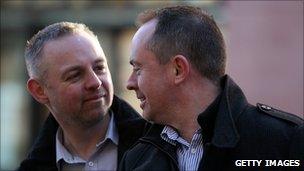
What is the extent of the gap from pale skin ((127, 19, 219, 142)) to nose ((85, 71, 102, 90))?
732 mm

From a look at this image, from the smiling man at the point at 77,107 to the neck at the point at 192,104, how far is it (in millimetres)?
877

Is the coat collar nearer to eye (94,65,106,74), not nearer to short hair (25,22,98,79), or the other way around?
eye (94,65,106,74)

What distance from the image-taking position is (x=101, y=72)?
3.99 m

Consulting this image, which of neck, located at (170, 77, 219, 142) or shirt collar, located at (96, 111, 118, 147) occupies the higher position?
neck, located at (170, 77, 219, 142)

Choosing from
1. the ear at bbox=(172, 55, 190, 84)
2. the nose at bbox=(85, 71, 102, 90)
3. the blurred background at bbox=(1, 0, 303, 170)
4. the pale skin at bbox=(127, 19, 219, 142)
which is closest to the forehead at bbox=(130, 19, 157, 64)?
the pale skin at bbox=(127, 19, 219, 142)

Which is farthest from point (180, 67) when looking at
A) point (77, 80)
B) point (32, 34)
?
point (32, 34)

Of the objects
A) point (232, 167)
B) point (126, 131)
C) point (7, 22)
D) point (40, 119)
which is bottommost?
point (40, 119)

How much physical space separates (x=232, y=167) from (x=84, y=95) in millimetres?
1256

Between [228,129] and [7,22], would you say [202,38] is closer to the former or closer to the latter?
[228,129]

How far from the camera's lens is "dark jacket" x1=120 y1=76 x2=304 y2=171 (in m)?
2.92

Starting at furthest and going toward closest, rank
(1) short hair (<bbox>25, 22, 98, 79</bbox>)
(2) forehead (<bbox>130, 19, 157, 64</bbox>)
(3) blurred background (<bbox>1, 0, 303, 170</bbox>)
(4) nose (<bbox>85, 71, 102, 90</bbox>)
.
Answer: (3) blurred background (<bbox>1, 0, 303, 170</bbox>)
(1) short hair (<bbox>25, 22, 98, 79</bbox>)
(4) nose (<bbox>85, 71, 102, 90</bbox>)
(2) forehead (<bbox>130, 19, 157, 64</bbox>)

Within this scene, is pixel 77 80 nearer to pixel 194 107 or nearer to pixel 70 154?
pixel 70 154

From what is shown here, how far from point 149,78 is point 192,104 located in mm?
234

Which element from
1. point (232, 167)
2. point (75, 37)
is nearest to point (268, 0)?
point (75, 37)
